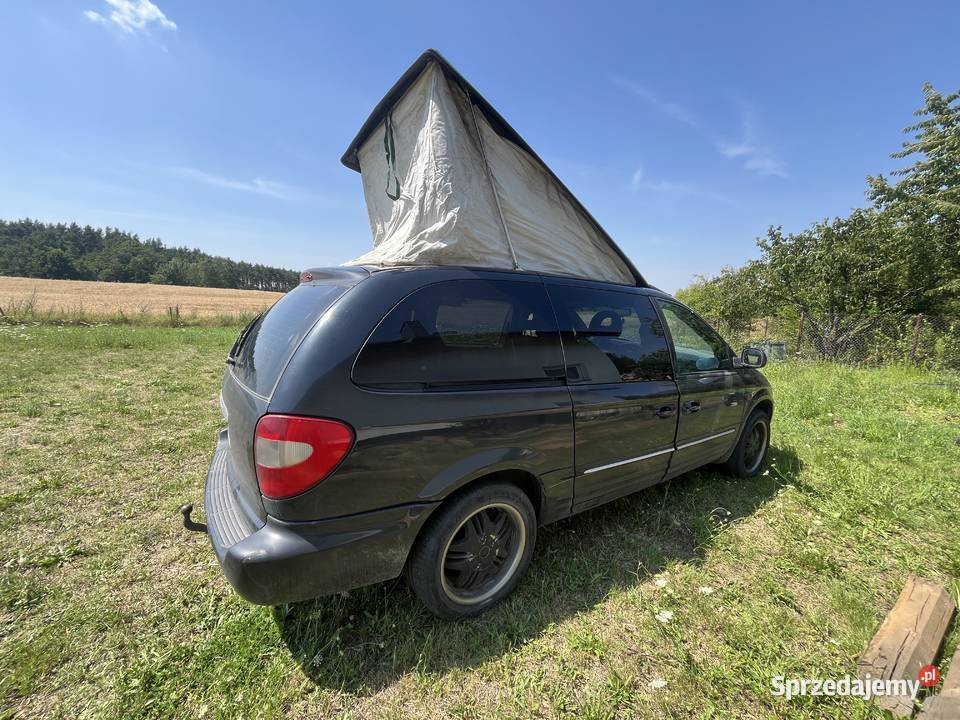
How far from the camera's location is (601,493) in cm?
242

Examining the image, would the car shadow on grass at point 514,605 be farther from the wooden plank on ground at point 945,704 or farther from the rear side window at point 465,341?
the rear side window at point 465,341

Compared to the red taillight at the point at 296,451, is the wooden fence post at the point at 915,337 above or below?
above

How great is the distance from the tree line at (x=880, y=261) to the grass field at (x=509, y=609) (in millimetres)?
9423

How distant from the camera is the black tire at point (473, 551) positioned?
5.90 feet

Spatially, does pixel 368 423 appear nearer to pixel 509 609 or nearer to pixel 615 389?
pixel 509 609

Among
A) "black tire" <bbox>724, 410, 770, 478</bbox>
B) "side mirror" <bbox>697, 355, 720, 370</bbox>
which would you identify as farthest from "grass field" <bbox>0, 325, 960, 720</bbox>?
"side mirror" <bbox>697, 355, 720, 370</bbox>

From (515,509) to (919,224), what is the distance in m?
15.4

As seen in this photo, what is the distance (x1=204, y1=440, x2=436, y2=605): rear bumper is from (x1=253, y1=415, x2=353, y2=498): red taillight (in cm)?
16

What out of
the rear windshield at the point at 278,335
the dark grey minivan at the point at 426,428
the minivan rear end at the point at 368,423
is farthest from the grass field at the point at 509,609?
the rear windshield at the point at 278,335

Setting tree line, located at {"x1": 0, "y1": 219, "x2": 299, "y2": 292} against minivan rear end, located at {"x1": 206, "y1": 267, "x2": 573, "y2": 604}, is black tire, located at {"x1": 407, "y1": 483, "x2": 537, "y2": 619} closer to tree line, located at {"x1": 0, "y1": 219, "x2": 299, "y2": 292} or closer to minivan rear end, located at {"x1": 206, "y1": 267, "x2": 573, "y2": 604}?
minivan rear end, located at {"x1": 206, "y1": 267, "x2": 573, "y2": 604}

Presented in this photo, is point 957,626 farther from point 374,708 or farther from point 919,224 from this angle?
point 919,224

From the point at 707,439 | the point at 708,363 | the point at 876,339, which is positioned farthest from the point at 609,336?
the point at 876,339

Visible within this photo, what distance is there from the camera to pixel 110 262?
64.2 metres

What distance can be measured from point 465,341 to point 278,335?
89 centimetres
